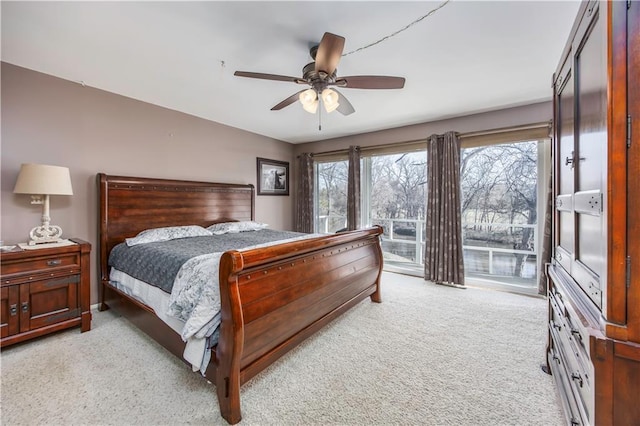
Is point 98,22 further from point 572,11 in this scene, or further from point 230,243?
point 572,11

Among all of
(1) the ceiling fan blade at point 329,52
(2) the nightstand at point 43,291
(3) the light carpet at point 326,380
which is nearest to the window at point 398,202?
(3) the light carpet at point 326,380

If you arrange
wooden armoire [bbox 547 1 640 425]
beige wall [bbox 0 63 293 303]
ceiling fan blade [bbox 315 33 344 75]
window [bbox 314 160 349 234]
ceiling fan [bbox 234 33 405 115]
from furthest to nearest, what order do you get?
window [bbox 314 160 349 234]
beige wall [bbox 0 63 293 303]
ceiling fan [bbox 234 33 405 115]
ceiling fan blade [bbox 315 33 344 75]
wooden armoire [bbox 547 1 640 425]

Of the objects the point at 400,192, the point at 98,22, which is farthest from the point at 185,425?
the point at 400,192

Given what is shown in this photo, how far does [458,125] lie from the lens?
3.80 meters

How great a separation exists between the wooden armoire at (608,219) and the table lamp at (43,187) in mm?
3601

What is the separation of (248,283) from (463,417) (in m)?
1.46

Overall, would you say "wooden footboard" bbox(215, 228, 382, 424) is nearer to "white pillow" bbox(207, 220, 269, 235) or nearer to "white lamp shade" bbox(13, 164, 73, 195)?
"white pillow" bbox(207, 220, 269, 235)

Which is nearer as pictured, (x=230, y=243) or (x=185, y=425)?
(x=185, y=425)

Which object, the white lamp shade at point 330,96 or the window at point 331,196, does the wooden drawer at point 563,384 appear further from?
the window at point 331,196

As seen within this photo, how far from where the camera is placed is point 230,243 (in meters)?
2.89

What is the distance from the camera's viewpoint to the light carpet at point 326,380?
1.53 metres

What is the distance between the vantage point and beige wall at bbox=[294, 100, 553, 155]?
10.8ft

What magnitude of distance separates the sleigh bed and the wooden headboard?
0.01m

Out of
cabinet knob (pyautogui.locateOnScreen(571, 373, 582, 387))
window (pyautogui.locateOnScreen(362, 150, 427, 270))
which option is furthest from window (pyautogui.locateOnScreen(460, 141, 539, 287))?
cabinet knob (pyautogui.locateOnScreen(571, 373, 582, 387))
